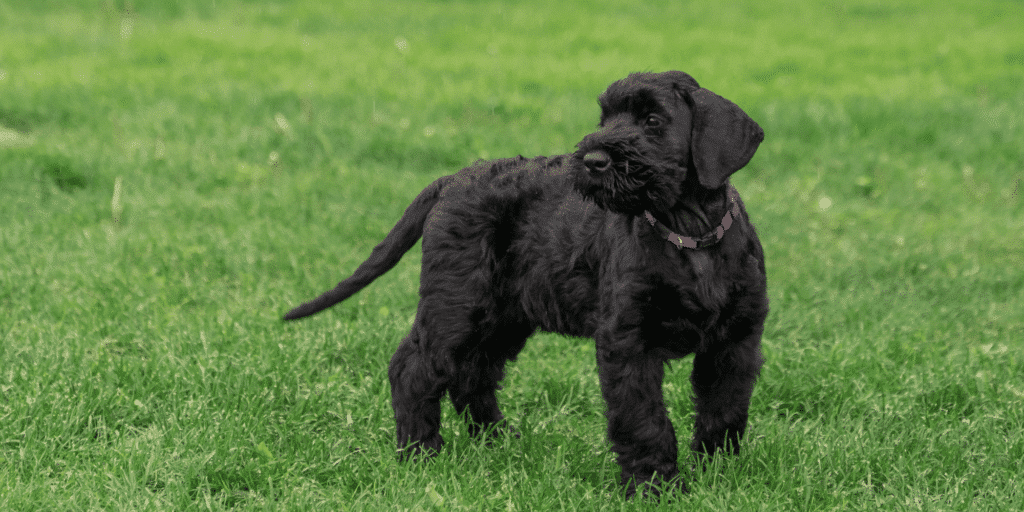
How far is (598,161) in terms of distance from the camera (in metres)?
3.11

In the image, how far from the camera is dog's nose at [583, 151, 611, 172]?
310 cm

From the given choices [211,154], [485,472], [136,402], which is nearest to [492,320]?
[485,472]

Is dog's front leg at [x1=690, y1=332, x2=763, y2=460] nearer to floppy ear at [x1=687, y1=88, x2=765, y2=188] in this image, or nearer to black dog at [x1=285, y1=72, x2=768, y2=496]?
black dog at [x1=285, y1=72, x2=768, y2=496]

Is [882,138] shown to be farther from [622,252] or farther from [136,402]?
[136,402]

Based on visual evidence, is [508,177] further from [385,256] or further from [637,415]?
[637,415]

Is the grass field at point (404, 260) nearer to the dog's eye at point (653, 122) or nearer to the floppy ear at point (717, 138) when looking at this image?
the floppy ear at point (717, 138)

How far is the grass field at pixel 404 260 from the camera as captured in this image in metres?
3.51

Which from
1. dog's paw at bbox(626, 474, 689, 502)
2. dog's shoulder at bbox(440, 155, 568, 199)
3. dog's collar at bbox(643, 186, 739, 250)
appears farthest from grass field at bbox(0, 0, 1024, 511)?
dog's shoulder at bbox(440, 155, 568, 199)

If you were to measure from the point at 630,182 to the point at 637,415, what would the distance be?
0.81 m

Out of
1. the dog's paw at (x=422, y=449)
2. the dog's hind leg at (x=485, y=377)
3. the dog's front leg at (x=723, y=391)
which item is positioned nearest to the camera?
the dog's front leg at (x=723, y=391)

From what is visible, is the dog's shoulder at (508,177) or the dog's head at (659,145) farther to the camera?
the dog's shoulder at (508,177)

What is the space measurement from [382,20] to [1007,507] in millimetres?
10546

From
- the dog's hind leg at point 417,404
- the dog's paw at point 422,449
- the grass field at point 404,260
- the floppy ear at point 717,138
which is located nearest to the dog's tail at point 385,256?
the dog's hind leg at point 417,404

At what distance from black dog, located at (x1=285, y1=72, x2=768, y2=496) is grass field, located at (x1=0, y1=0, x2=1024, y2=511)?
11.0 inches
